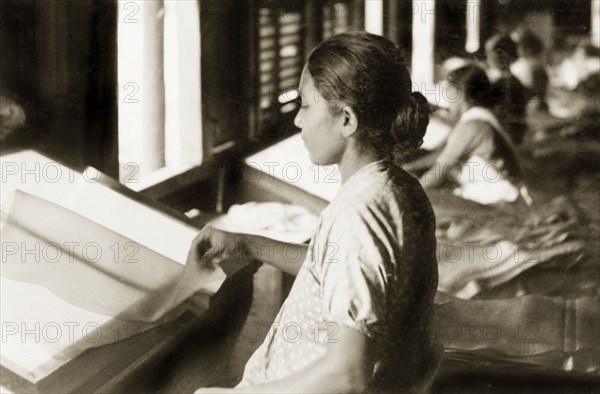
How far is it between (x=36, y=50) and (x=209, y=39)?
453 mm

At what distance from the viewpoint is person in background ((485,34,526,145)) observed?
2.19 m

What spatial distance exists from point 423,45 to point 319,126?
83 centimetres

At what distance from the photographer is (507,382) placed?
7.27ft

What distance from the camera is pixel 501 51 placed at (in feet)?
7.23

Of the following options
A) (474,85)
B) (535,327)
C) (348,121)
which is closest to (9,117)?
(348,121)

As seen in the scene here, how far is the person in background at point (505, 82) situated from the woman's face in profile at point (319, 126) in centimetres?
99

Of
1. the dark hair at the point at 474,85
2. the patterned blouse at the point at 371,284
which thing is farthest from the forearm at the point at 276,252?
the dark hair at the point at 474,85

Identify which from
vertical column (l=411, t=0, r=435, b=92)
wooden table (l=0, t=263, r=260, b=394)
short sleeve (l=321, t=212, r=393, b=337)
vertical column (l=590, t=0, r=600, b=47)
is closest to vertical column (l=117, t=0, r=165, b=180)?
wooden table (l=0, t=263, r=260, b=394)

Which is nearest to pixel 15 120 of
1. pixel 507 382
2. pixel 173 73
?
pixel 173 73

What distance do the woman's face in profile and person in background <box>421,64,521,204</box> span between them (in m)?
0.79

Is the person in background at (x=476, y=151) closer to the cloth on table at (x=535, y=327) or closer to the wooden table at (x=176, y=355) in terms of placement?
the cloth on table at (x=535, y=327)

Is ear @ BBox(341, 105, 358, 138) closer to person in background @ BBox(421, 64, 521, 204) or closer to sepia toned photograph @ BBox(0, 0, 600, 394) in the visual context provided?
sepia toned photograph @ BBox(0, 0, 600, 394)

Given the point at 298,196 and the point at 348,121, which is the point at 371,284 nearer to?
the point at 348,121

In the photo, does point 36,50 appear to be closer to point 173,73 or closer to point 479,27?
point 173,73
